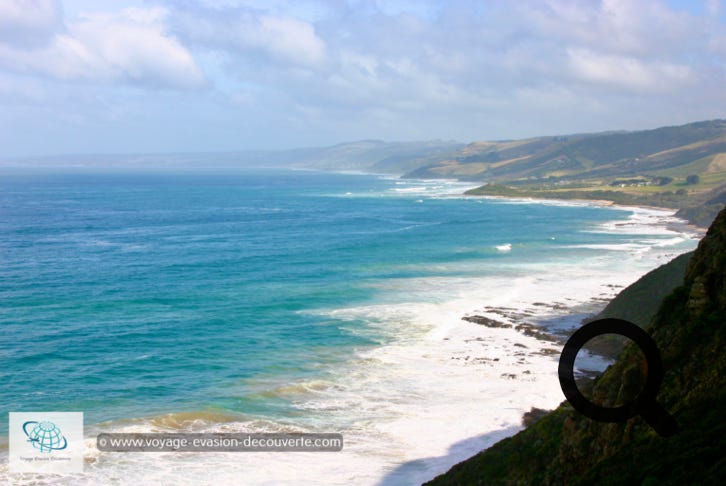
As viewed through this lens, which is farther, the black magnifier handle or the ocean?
the ocean

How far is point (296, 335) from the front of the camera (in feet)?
154

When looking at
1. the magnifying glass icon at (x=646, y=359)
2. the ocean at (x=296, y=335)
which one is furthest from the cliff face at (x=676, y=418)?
the ocean at (x=296, y=335)

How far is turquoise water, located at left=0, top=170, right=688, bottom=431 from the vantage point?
37.0m

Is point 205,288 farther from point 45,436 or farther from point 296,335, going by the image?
point 45,436

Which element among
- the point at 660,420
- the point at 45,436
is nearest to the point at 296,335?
the point at 45,436

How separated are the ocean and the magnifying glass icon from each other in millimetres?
14911

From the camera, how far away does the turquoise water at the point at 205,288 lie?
121 feet

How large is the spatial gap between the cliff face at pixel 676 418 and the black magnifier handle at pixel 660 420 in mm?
159

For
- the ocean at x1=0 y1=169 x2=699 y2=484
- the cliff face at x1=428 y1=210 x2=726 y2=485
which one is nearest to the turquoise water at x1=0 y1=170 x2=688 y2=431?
the ocean at x1=0 y1=169 x2=699 y2=484

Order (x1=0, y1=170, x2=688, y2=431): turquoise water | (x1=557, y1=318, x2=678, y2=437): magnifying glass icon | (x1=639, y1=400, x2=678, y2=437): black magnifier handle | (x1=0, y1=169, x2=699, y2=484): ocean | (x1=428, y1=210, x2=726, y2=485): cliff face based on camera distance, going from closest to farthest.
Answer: (x1=557, y1=318, x2=678, y2=437): magnifying glass icon → (x1=639, y1=400, x2=678, y2=437): black magnifier handle → (x1=428, y1=210, x2=726, y2=485): cliff face → (x1=0, y1=169, x2=699, y2=484): ocean → (x1=0, y1=170, x2=688, y2=431): turquoise water

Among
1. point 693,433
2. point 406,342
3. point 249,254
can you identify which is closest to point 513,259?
point 249,254

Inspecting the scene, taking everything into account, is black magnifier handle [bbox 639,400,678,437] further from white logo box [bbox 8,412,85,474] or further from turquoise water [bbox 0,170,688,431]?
turquoise water [bbox 0,170,688,431]

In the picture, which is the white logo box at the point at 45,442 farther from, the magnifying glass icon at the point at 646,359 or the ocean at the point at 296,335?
the magnifying glass icon at the point at 646,359

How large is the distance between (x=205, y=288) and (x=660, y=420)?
5258 centimetres
